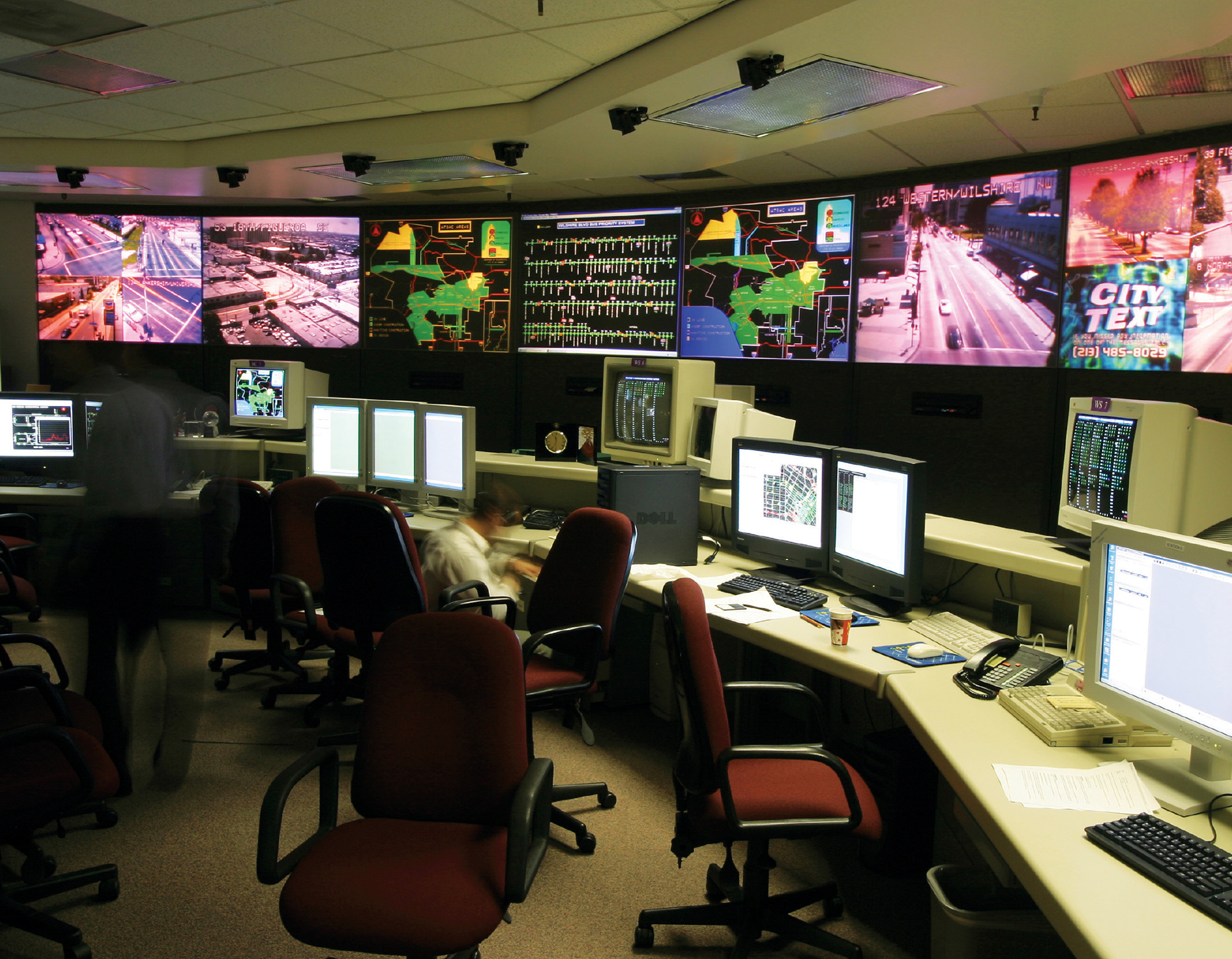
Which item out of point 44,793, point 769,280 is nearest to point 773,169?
point 769,280

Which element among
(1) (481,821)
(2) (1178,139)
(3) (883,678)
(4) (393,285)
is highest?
(2) (1178,139)

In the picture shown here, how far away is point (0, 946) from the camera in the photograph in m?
2.29

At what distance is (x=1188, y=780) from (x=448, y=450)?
3459mm

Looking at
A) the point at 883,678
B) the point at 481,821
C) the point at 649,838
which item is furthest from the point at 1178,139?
the point at 481,821

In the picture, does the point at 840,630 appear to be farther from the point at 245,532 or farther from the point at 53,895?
the point at 245,532

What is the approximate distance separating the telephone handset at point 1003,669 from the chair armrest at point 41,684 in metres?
2.30

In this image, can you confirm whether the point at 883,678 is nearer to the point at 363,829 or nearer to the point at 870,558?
the point at 870,558

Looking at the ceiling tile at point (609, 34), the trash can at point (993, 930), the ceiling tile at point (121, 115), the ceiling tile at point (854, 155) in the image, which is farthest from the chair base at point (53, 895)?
the ceiling tile at point (854, 155)

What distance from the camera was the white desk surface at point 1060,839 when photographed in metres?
1.30

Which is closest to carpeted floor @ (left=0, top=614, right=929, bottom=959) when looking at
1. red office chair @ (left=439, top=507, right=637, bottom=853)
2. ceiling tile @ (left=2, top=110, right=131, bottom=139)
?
red office chair @ (left=439, top=507, right=637, bottom=853)

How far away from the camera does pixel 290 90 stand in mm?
4184

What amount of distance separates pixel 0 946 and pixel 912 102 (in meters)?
4.01

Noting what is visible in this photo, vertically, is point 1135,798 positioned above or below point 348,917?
above

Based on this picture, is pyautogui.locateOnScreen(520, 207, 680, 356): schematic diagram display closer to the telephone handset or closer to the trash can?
the telephone handset
